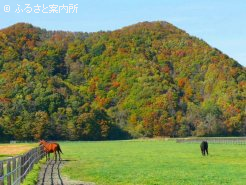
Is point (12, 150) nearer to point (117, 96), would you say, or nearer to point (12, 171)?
point (12, 171)

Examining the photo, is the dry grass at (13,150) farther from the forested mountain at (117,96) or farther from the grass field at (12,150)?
the forested mountain at (117,96)

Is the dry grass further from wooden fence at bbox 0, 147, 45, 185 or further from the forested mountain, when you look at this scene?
the forested mountain

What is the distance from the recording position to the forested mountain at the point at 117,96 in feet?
415

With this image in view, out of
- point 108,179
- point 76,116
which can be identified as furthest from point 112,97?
point 108,179

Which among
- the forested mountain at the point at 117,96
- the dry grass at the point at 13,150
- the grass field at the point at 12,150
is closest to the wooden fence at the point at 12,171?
the grass field at the point at 12,150

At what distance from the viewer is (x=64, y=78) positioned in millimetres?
194875

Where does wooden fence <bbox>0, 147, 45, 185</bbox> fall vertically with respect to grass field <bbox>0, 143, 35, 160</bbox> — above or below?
above

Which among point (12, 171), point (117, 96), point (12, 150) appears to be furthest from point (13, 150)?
point (117, 96)

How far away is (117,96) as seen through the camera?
Result: 172875 mm

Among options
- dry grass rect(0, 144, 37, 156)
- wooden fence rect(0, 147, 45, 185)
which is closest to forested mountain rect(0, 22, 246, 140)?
dry grass rect(0, 144, 37, 156)

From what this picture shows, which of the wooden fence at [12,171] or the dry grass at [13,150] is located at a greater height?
the wooden fence at [12,171]

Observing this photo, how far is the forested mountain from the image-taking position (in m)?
127

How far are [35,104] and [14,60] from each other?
4843cm

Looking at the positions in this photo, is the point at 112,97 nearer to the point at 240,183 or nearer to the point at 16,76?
the point at 16,76
